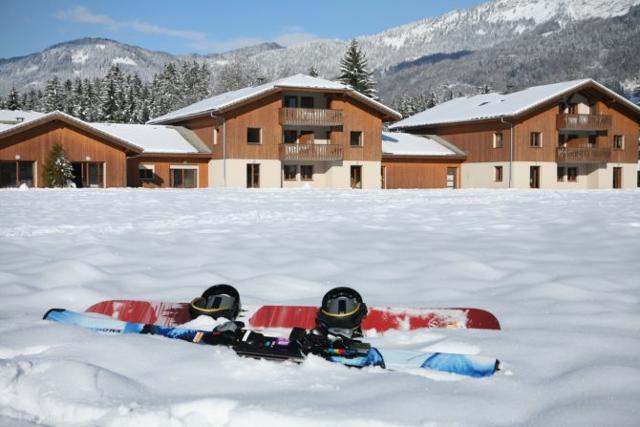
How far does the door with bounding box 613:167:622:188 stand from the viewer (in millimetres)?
41406

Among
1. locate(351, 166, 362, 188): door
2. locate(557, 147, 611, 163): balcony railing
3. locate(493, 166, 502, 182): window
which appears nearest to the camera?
locate(351, 166, 362, 188): door

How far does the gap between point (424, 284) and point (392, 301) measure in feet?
2.32

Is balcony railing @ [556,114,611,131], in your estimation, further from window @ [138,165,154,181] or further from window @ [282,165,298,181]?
window @ [138,165,154,181]

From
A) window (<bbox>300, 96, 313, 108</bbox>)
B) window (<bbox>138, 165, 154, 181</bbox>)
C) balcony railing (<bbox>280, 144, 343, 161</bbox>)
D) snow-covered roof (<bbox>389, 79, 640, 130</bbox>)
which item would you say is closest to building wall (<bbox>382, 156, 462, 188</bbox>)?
snow-covered roof (<bbox>389, 79, 640, 130</bbox>)

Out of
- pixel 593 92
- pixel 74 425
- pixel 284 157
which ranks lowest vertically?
pixel 74 425

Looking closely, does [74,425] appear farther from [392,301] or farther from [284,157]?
[284,157]

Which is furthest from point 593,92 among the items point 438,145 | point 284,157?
point 284,157

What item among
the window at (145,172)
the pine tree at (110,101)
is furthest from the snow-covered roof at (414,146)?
the pine tree at (110,101)

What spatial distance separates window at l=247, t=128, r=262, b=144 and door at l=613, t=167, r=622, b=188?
25347 mm

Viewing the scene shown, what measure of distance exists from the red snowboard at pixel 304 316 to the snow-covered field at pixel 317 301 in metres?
0.12

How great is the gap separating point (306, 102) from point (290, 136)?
2259 millimetres

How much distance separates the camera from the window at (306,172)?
35.8 metres

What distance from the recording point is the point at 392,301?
466cm

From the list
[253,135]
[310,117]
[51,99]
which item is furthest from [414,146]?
[51,99]
